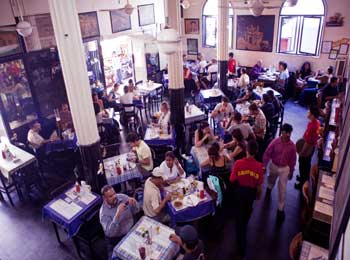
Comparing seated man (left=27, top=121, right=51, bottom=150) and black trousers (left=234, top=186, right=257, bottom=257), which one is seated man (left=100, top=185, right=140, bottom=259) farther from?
seated man (left=27, top=121, right=51, bottom=150)

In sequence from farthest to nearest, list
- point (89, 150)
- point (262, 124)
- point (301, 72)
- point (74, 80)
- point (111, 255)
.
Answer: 1. point (301, 72)
2. point (262, 124)
3. point (89, 150)
4. point (74, 80)
5. point (111, 255)

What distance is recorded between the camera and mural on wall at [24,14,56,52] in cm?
816

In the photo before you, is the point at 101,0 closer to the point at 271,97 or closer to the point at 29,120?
the point at 29,120

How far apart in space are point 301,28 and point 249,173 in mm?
9689

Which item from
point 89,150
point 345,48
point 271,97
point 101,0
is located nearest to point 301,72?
point 345,48

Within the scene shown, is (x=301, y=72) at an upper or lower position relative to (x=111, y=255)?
upper

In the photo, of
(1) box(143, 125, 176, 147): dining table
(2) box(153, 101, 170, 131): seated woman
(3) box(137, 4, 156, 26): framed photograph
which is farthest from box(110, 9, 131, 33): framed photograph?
(1) box(143, 125, 176, 147): dining table

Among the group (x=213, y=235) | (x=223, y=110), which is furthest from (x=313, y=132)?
(x=213, y=235)

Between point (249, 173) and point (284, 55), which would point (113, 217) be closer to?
point (249, 173)

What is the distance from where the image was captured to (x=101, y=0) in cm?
1018

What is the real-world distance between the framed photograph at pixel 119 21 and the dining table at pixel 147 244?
8592 millimetres

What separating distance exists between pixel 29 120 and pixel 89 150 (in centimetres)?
445

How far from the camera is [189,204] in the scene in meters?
4.55

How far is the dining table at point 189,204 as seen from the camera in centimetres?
450
